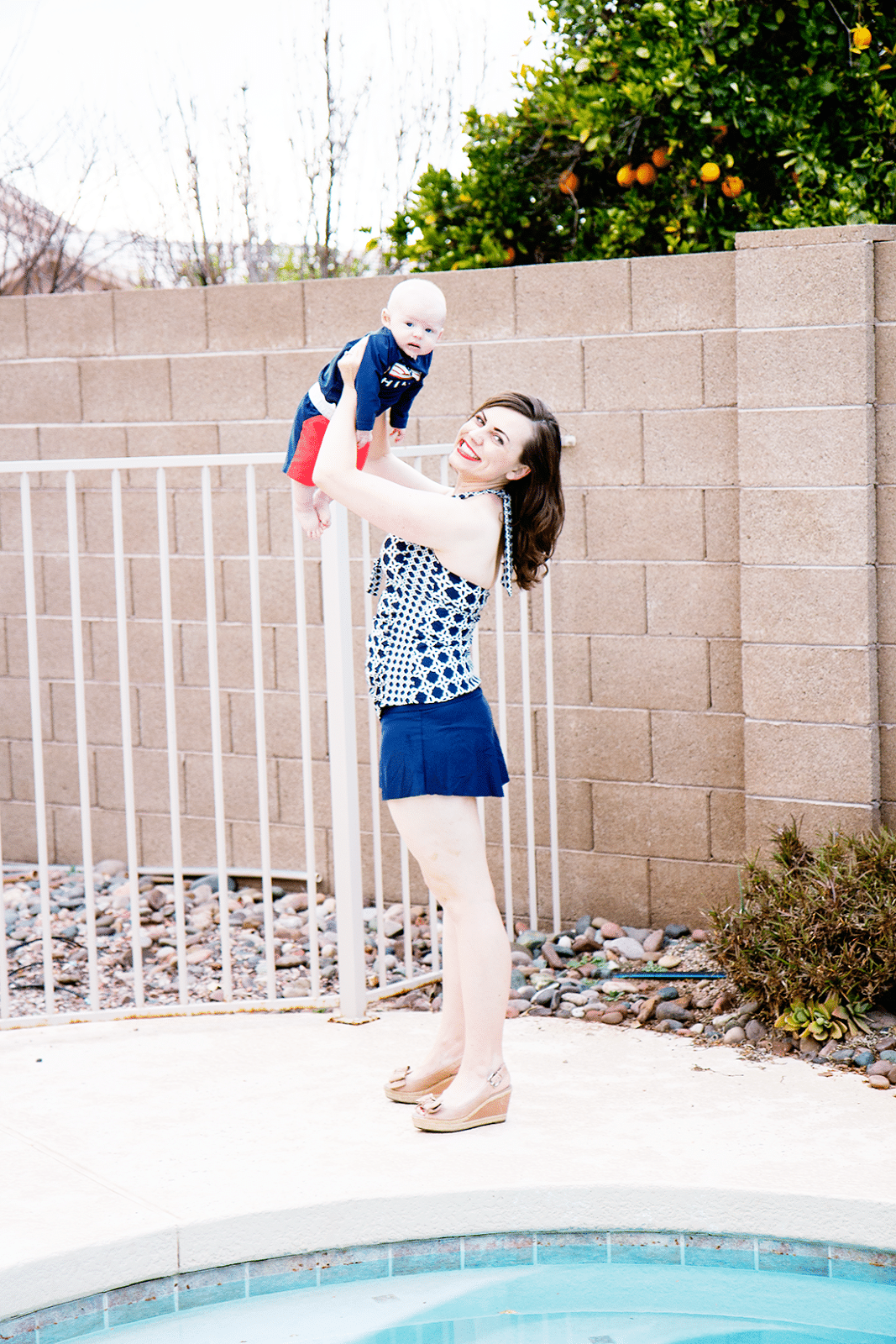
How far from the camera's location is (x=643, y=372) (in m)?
4.13

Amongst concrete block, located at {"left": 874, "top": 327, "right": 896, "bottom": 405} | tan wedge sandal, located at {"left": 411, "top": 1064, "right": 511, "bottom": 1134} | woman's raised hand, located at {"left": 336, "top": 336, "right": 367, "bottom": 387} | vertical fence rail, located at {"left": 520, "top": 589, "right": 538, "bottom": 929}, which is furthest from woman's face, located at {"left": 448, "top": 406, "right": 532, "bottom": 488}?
concrete block, located at {"left": 874, "top": 327, "right": 896, "bottom": 405}

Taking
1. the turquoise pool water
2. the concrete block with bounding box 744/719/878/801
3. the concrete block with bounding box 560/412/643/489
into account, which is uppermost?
the concrete block with bounding box 560/412/643/489

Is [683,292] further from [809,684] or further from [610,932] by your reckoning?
[610,932]

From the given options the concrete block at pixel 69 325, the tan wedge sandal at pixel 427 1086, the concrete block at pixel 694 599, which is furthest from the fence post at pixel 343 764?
the concrete block at pixel 69 325

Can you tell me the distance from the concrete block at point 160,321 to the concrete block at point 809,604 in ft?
6.84

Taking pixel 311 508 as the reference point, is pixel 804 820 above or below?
below

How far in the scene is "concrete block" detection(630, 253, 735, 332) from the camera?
400cm

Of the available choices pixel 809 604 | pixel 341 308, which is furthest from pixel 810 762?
pixel 341 308

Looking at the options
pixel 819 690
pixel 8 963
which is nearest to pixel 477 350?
pixel 819 690

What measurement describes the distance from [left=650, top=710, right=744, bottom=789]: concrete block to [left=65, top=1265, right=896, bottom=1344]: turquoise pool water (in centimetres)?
178

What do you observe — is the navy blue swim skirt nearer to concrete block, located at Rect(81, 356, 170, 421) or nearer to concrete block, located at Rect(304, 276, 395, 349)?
concrete block, located at Rect(304, 276, 395, 349)

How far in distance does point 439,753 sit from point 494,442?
590 mm

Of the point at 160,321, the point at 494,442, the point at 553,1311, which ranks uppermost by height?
the point at 160,321

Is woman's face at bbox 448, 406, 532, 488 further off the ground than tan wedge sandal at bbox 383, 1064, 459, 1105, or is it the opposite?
woman's face at bbox 448, 406, 532, 488
